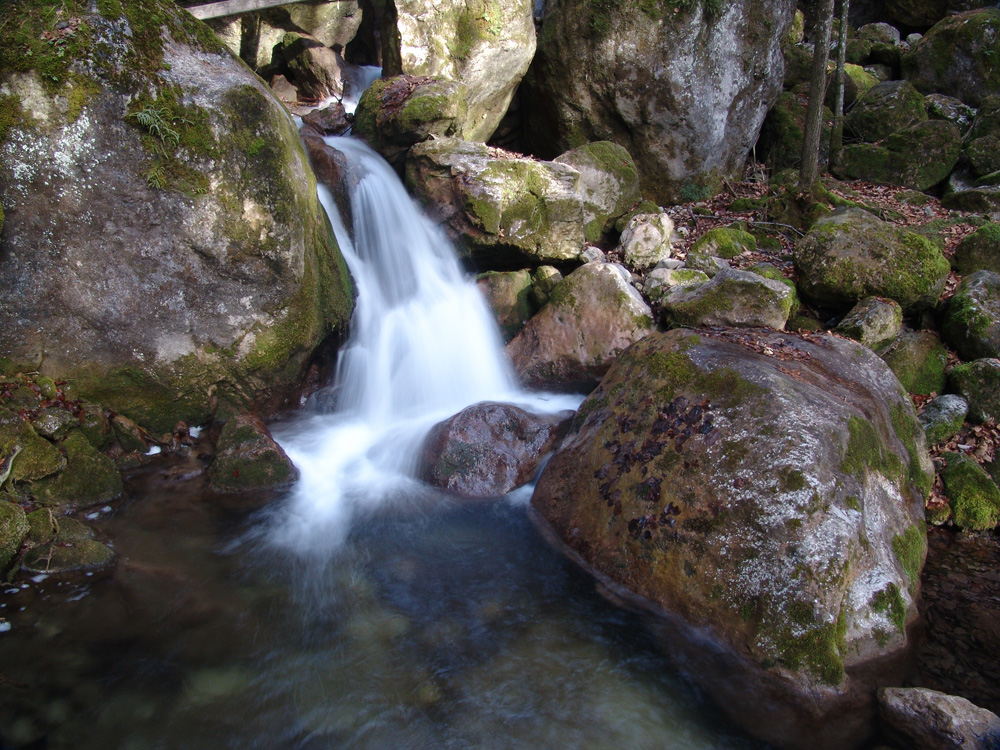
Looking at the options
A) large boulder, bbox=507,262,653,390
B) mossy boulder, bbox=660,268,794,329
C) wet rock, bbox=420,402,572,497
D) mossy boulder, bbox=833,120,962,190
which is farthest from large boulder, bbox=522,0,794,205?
wet rock, bbox=420,402,572,497

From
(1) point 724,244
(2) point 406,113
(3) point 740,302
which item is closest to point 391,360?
(2) point 406,113

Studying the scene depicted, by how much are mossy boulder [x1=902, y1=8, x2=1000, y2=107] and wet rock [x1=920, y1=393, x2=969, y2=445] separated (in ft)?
42.5

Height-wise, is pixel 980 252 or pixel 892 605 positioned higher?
pixel 980 252

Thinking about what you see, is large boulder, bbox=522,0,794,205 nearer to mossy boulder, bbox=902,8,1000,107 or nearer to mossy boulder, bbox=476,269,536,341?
mossy boulder, bbox=476,269,536,341

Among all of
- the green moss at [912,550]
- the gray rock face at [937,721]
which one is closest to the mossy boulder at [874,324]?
the green moss at [912,550]

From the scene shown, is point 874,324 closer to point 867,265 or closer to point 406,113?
point 867,265

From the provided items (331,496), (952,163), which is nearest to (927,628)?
(331,496)

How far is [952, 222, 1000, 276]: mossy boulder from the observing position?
28.4ft

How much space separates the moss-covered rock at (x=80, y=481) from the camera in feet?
16.6

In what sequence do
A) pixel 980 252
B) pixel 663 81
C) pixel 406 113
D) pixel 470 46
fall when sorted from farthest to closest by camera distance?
pixel 663 81 < pixel 470 46 < pixel 406 113 < pixel 980 252

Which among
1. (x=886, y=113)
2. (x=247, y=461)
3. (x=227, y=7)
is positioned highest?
(x=227, y=7)

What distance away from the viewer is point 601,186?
10648mm

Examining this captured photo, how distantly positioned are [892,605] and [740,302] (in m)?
3.75

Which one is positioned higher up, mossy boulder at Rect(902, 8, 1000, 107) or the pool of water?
mossy boulder at Rect(902, 8, 1000, 107)
